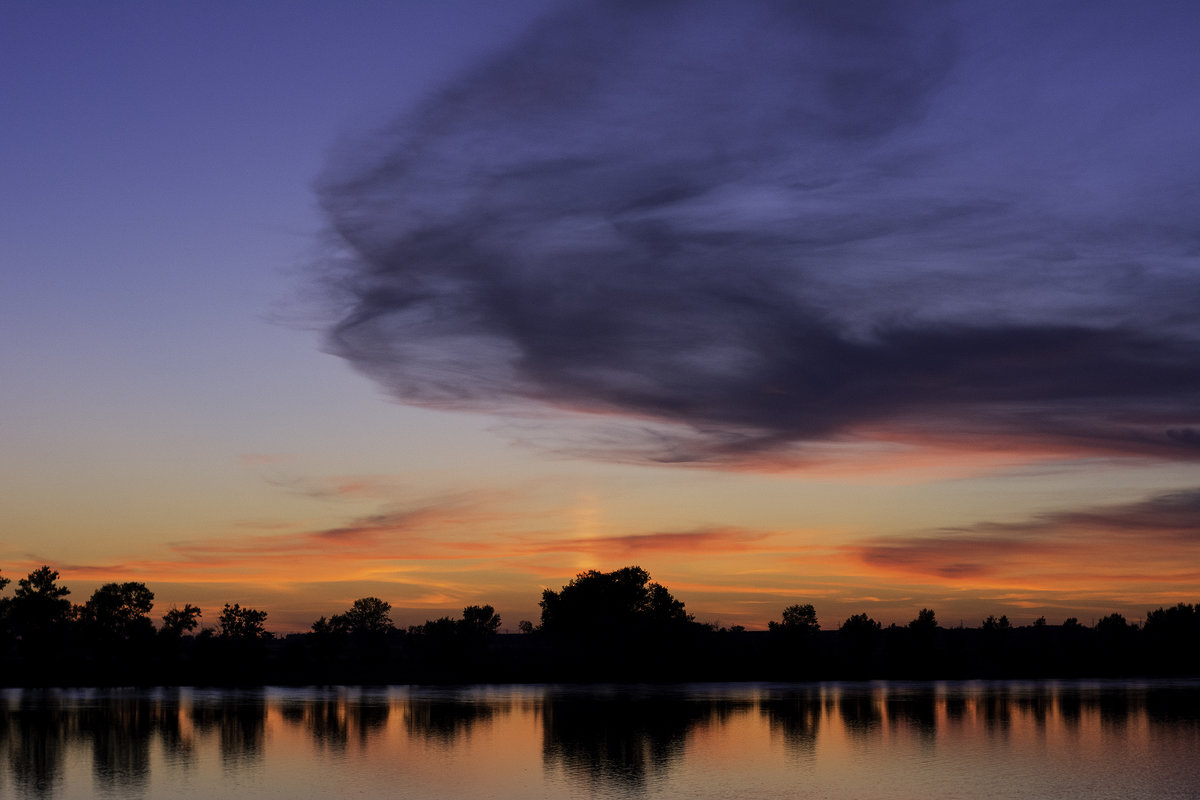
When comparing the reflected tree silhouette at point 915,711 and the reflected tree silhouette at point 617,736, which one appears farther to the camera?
the reflected tree silhouette at point 915,711

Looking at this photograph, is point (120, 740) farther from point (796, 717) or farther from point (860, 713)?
point (860, 713)

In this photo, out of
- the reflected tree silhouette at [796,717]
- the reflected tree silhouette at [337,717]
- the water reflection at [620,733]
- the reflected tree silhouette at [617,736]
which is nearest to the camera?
the reflected tree silhouette at [617,736]

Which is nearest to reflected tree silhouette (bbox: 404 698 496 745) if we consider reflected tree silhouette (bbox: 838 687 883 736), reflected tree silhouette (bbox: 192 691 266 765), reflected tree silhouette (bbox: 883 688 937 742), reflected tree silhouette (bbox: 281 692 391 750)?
reflected tree silhouette (bbox: 281 692 391 750)

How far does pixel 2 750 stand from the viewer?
89625mm

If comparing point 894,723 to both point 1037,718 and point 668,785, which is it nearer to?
point 1037,718

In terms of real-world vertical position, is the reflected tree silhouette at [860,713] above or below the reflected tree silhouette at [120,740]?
below

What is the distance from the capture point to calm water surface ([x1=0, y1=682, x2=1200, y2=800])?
224 feet

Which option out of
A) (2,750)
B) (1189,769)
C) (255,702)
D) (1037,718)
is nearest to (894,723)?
(1037,718)

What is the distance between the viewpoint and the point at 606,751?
8862cm

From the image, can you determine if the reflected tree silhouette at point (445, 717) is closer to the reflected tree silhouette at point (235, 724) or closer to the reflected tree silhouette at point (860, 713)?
the reflected tree silhouette at point (235, 724)

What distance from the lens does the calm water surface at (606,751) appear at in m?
68.2

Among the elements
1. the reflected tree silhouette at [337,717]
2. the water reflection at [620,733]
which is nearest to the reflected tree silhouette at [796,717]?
the water reflection at [620,733]

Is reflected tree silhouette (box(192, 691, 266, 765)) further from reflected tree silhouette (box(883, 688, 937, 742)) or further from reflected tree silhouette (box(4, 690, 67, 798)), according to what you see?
reflected tree silhouette (box(883, 688, 937, 742))

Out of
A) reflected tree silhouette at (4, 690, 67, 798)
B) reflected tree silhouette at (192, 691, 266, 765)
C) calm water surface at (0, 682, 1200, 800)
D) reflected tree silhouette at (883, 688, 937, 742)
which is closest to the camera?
calm water surface at (0, 682, 1200, 800)
